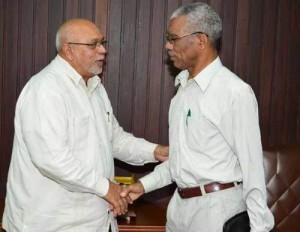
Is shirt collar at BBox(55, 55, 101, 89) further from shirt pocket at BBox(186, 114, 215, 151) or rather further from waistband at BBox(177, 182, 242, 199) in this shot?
waistband at BBox(177, 182, 242, 199)

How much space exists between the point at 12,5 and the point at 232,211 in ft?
6.83

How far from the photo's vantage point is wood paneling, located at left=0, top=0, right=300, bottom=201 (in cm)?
326

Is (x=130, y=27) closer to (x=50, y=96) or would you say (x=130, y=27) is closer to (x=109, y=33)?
(x=109, y=33)

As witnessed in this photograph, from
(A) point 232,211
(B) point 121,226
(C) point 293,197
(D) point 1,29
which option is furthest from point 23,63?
(C) point 293,197

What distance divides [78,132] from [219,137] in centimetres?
72

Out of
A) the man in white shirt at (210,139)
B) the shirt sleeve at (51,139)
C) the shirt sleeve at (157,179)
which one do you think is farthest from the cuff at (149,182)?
the shirt sleeve at (51,139)

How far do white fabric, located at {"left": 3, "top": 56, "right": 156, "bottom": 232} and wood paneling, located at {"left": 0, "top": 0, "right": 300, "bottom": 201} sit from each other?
0.81 m

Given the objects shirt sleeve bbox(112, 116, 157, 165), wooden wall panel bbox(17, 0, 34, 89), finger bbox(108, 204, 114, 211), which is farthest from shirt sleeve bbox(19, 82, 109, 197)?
wooden wall panel bbox(17, 0, 34, 89)

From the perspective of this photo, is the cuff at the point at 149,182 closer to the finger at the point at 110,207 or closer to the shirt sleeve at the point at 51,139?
the finger at the point at 110,207

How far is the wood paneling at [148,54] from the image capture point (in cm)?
326

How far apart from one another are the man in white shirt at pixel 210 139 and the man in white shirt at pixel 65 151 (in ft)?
1.29

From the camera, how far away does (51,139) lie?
2.28 metres

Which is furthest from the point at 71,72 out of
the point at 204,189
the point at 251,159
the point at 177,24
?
the point at 251,159

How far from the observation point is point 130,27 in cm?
331
